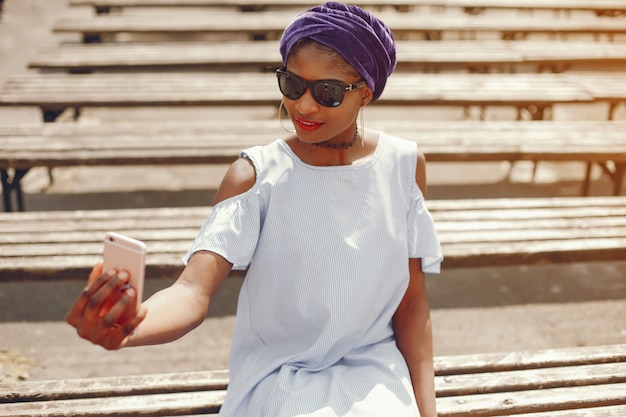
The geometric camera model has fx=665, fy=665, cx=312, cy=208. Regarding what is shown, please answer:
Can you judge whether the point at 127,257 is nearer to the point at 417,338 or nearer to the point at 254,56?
the point at 417,338

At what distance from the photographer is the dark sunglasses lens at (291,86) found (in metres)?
1.69

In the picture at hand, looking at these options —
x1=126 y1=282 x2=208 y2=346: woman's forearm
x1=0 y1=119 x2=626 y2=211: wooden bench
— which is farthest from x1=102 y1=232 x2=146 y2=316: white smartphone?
x1=0 y1=119 x2=626 y2=211: wooden bench

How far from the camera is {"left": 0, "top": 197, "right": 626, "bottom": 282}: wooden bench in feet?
10.0

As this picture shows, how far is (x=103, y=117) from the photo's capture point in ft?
21.1

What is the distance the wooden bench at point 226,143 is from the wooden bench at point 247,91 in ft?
1.51

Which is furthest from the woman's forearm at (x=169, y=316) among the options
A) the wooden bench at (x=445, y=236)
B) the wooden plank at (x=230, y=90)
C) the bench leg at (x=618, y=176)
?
the bench leg at (x=618, y=176)

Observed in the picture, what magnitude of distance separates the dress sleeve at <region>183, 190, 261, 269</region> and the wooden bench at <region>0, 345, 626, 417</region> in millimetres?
784

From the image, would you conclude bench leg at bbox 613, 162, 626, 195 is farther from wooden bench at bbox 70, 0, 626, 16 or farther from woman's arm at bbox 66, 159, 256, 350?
wooden bench at bbox 70, 0, 626, 16

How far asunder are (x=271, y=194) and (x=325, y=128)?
0.75 ft

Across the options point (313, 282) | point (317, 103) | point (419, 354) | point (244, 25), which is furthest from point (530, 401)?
point (244, 25)

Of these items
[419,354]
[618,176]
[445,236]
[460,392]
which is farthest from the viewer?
[618,176]

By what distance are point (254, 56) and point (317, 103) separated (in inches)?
179

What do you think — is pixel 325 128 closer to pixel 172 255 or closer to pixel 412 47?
pixel 172 255

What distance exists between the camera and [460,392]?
2.31 m
